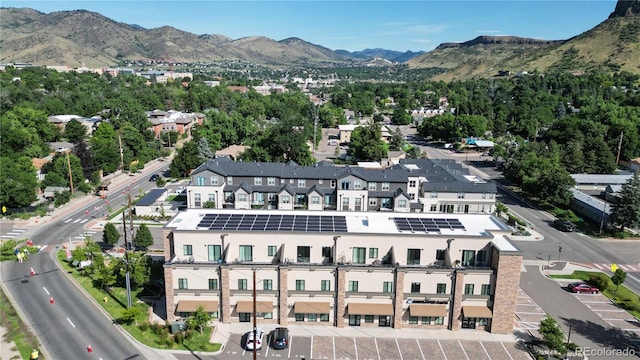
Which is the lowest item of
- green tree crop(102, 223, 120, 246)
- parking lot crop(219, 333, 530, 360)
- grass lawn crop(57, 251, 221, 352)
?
parking lot crop(219, 333, 530, 360)

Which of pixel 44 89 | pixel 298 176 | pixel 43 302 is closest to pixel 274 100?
pixel 44 89

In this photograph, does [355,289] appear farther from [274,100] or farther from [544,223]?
[274,100]

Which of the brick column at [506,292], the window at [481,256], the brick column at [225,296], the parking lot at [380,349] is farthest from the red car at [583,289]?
the brick column at [225,296]

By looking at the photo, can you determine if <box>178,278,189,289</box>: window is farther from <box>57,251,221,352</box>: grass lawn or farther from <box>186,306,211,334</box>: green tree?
<box>57,251,221,352</box>: grass lawn

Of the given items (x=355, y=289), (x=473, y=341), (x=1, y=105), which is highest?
(x=1, y=105)

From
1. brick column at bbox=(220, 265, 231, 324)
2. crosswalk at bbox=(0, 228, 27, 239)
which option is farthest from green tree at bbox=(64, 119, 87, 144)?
brick column at bbox=(220, 265, 231, 324)

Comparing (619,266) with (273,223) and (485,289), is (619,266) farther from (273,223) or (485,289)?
(273,223)

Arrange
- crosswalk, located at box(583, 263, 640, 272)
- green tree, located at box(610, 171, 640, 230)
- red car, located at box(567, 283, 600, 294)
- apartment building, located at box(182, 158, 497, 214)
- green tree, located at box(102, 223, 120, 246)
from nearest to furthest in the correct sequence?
red car, located at box(567, 283, 600, 294) → crosswalk, located at box(583, 263, 640, 272) → green tree, located at box(102, 223, 120, 246) → green tree, located at box(610, 171, 640, 230) → apartment building, located at box(182, 158, 497, 214)
